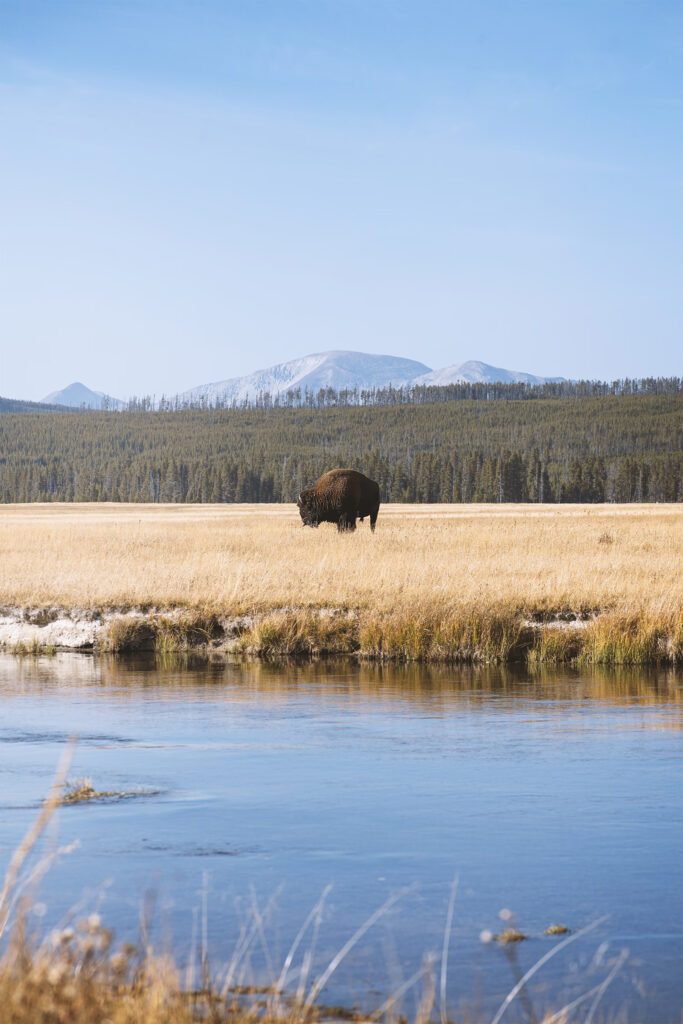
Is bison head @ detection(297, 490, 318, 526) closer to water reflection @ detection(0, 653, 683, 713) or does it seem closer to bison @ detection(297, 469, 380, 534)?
bison @ detection(297, 469, 380, 534)

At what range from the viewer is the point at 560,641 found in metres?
19.0

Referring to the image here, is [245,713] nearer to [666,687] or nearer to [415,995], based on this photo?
[666,687]

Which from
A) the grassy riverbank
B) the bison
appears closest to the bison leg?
the bison

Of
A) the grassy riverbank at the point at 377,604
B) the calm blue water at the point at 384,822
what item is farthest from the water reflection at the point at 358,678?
the grassy riverbank at the point at 377,604

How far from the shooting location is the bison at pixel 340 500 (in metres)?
41.4

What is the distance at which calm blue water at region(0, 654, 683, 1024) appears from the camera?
20.9ft

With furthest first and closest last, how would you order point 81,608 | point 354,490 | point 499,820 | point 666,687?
point 354,490, point 81,608, point 666,687, point 499,820

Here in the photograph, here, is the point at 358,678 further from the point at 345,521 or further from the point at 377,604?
the point at 345,521

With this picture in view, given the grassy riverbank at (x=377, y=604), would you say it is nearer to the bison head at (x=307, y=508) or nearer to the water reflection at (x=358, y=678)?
the water reflection at (x=358, y=678)

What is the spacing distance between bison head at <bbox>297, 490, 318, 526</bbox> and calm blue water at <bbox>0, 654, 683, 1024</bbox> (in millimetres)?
25875

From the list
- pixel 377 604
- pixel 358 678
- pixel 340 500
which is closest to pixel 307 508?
pixel 340 500

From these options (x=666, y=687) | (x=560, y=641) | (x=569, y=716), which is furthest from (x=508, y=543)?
(x=569, y=716)

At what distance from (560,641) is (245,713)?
22.6ft

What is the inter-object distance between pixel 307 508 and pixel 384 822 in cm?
3312
